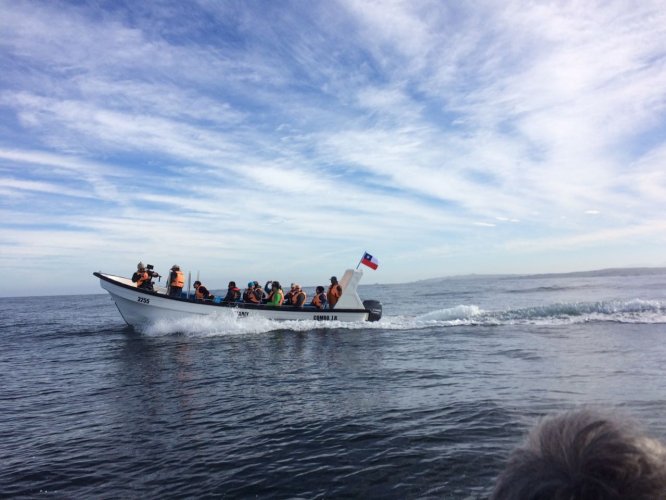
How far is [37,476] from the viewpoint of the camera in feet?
21.6

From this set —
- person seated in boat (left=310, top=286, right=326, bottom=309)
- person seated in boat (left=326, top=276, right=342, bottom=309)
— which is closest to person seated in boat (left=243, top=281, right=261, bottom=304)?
person seated in boat (left=310, top=286, right=326, bottom=309)

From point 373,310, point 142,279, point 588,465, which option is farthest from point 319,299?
point 588,465

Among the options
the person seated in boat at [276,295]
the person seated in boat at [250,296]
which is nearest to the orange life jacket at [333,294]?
the person seated in boat at [276,295]

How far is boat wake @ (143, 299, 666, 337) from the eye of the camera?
22156 mm

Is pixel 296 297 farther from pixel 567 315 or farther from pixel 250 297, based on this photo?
pixel 567 315

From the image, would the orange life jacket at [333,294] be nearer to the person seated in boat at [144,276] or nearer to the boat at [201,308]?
the boat at [201,308]

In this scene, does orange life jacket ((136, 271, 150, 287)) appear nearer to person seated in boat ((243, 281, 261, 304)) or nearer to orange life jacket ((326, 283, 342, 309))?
person seated in boat ((243, 281, 261, 304))

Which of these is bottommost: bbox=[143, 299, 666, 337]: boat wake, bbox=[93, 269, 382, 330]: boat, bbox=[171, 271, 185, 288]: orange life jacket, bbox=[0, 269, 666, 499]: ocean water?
bbox=[0, 269, 666, 499]: ocean water

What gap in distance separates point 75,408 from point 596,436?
11.2 meters

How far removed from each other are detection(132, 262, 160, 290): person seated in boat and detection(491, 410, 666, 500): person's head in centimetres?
2311

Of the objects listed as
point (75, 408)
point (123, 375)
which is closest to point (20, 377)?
point (123, 375)

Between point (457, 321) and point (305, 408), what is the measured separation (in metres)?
16.1

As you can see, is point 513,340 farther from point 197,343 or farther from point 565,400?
point 197,343

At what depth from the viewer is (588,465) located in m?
1.27
